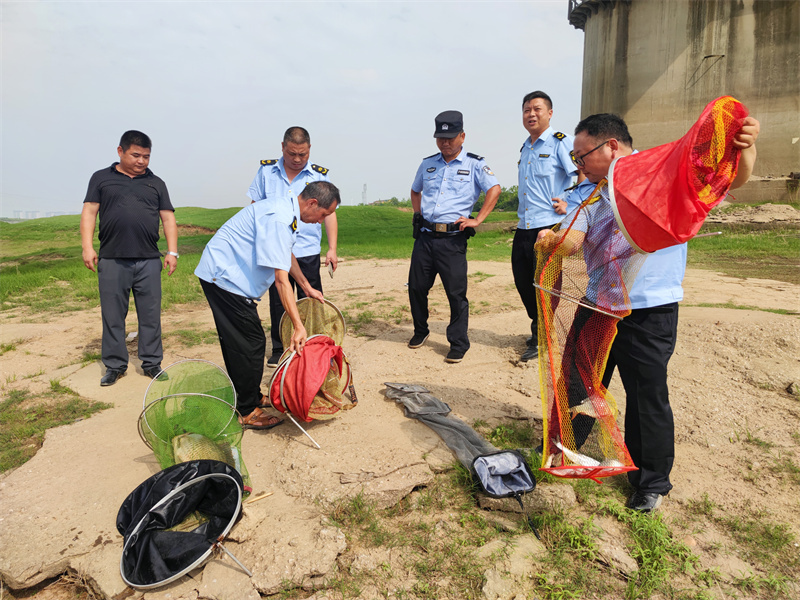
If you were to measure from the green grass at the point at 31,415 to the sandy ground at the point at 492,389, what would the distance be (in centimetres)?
17

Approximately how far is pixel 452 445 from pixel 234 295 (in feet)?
5.88

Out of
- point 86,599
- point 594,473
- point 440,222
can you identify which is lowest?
point 86,599

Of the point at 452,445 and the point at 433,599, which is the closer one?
the point at 433,599

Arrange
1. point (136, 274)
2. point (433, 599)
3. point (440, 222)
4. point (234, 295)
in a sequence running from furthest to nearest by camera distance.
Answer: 1. point (440, 222)
2. point (136, 274)
3. point (234, 295)
4. point (433, 599)

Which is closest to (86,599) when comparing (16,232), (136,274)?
(136,274)

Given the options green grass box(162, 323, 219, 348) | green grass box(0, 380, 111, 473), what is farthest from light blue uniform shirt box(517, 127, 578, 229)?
green grass box(0, 380, 111, 473)

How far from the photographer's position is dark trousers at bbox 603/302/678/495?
8.50 ft

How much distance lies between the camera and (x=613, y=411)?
2.72 m

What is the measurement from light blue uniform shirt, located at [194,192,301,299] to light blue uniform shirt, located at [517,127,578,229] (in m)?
2.33

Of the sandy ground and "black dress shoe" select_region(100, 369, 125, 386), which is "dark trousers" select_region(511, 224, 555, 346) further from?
"black dress shoe" select_region(100, 369, 125, 386)

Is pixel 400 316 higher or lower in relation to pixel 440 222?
lower

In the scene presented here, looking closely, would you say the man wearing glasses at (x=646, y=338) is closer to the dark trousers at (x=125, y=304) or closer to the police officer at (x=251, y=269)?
the police officer at (x=251, y=269)

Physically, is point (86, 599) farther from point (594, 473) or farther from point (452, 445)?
point (594, 473)

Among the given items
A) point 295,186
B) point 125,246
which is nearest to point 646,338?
point 295,186
